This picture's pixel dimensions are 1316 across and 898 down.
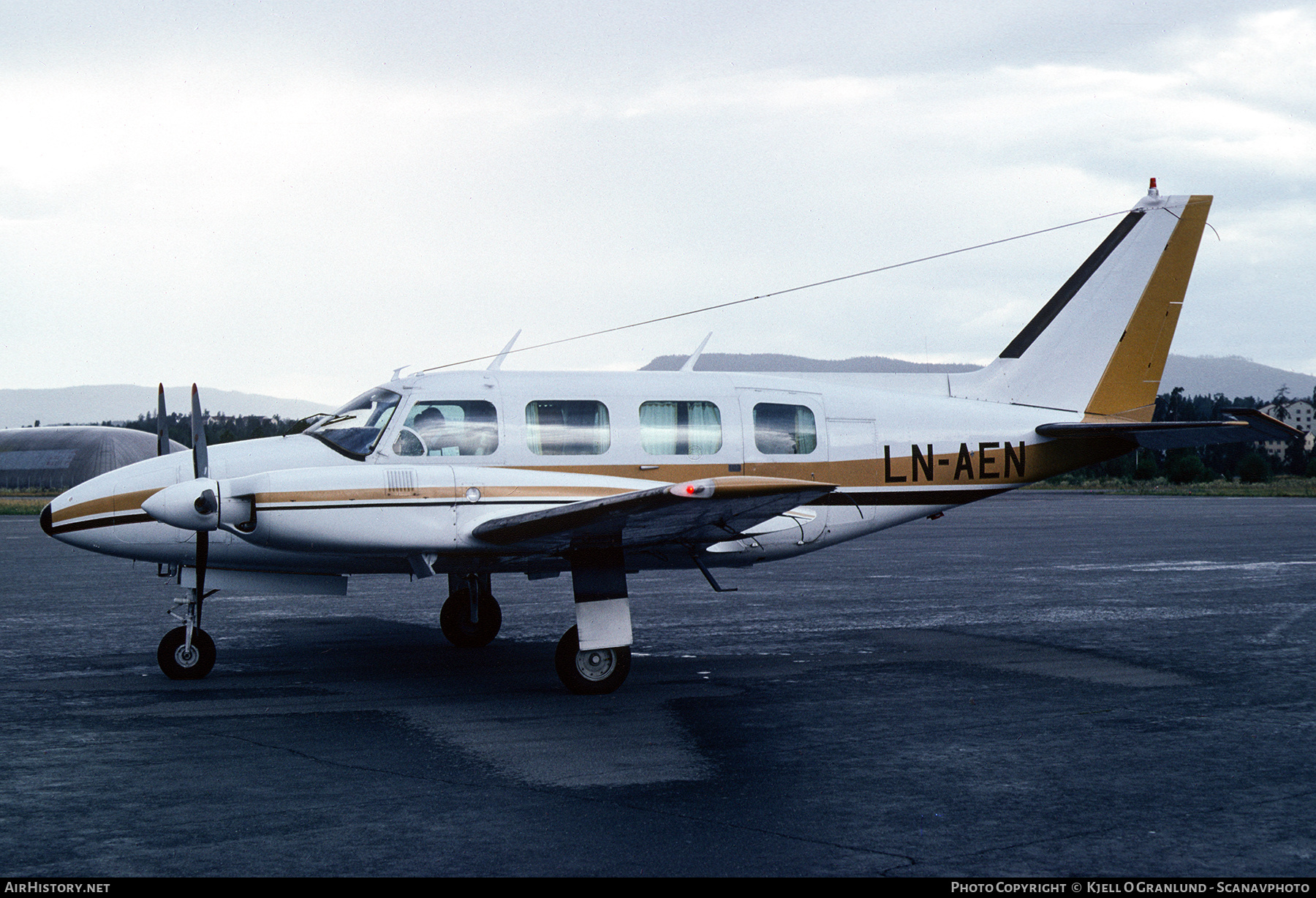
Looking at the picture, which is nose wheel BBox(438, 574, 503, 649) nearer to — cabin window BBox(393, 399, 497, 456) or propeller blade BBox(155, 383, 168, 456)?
cabin window BBox(393, 399, 497, 456)

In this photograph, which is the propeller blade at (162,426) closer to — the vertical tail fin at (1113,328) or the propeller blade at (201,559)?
the propeller blade at (201,559)

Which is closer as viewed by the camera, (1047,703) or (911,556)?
(1047,703)

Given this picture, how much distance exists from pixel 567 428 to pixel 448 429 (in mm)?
1213

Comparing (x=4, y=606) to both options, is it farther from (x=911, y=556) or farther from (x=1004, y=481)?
(x=911, y=556)

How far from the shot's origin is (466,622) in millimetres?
13070

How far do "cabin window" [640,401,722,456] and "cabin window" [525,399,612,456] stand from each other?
436mm

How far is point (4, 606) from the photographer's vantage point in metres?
16.7

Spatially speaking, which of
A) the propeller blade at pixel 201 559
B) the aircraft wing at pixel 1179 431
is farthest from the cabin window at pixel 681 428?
the propeller blade at pixel 201 559

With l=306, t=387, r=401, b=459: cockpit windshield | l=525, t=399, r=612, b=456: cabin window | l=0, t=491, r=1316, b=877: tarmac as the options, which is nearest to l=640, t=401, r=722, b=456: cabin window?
l=525, t=399, r=612, b=456: cabin window

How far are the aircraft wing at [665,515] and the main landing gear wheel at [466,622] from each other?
9.38ft

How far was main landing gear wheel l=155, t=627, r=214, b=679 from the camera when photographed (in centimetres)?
1093
